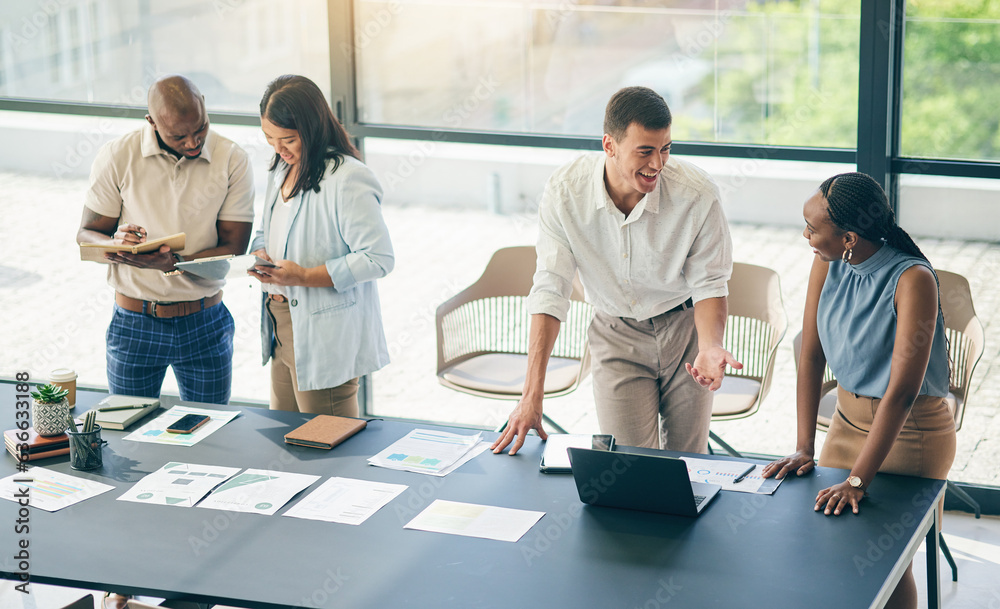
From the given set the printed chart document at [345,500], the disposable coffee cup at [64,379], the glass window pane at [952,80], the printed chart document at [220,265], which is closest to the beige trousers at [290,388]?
the printed chart document at [220,265]

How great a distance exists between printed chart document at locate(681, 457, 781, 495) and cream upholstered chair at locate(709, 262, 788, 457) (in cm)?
125

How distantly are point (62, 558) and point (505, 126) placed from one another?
114 inches

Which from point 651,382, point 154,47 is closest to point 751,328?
point 651,382

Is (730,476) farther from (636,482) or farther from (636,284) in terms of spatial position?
(636,284)

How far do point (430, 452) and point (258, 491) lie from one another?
494mm

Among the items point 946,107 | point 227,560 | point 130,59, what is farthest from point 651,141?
point 130,59

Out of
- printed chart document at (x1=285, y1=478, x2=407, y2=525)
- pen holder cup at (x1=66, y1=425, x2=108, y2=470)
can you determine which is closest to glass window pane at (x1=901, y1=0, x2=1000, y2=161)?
printed chart document at (x1=285, y1=478, x2=407, y2=525)

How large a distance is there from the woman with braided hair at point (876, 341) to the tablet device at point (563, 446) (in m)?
0.43

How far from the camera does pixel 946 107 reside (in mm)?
4020

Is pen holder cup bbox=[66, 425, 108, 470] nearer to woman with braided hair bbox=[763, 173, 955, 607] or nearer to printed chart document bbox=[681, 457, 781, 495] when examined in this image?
printed chart document bbox=[681, 457, 781, 495]

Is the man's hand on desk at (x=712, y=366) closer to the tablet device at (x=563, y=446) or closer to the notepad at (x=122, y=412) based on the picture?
the tablet device at (x=563, y=446)

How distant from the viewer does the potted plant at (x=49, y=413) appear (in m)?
2.98

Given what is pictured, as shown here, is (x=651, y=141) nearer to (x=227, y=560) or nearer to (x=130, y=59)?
(x=227, y=560)

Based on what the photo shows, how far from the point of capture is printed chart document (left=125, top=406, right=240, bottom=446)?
3.04 m
